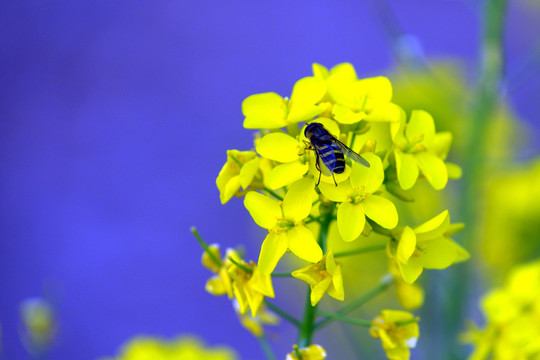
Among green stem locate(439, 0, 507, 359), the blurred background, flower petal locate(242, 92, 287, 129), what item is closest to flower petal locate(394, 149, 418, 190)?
flower petal locate(242, 92, 287, 129)

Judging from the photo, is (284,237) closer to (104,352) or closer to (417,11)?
(104,352)

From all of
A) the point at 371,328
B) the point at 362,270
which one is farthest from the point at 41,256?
the point at 371,328

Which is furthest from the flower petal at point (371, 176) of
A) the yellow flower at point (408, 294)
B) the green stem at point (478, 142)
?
the green stem at point (478, 142)

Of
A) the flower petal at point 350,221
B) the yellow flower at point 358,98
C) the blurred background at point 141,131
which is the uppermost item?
the blurred background at point 141,131

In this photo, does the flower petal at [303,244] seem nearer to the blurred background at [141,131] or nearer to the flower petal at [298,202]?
the flower petal at [298,202]

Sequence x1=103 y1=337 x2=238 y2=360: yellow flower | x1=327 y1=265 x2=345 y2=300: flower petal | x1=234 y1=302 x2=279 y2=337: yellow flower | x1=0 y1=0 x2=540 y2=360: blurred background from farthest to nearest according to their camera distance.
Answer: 1. x1=0 y1=0 x2=540 y2=360: blurred background
2. x1=103 y1=337 x2=238 y2=360: yellow flower
3. x1=234 y1=302 x2=279 y2=337: yellow flower
4. x1=327 y1=265 x2=345 y2=300: flower petal

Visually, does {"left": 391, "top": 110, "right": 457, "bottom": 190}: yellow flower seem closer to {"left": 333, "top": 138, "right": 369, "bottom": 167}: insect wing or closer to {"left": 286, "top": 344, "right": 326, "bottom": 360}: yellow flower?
{"left": 333, "top": 138, "right": 369, "bottom": 167}: insect wing
